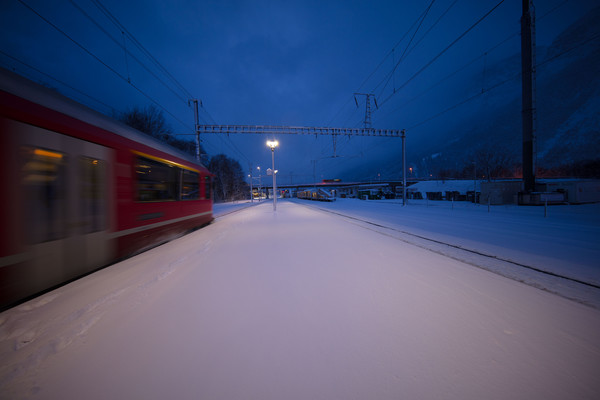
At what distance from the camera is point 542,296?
288 centimetres

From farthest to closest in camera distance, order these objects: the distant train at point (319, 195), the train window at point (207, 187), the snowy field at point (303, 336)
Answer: the distant train at point (319, 195) → the train window at point (207, 187) → the snowy field at point (303, 336)

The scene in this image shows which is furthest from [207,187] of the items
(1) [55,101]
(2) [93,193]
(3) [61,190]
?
(3) [61,190]

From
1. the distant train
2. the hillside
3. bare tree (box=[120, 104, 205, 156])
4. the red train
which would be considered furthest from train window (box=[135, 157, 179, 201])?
the hillside

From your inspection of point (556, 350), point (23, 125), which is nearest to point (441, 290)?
point (556, 350)

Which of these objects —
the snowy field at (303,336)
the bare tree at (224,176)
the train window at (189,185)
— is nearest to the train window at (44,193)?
the snowy field at (303,336)

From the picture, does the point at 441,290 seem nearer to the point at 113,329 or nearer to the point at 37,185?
the point at 113,329

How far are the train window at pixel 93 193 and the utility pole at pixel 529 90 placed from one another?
86.7ft

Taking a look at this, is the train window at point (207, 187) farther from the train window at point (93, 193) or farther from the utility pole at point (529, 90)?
the utility pole at point (529, 90)

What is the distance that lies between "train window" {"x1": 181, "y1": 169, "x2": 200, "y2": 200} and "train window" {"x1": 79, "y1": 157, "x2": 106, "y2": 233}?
3402mm

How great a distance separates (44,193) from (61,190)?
0.24 metres

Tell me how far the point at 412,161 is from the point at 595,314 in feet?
619

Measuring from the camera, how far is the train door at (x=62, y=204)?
9.91ft

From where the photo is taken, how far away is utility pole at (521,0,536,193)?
16453 mm

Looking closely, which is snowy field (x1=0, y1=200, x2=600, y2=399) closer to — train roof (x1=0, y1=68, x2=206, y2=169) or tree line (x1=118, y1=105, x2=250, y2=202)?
train roof (x1=0, y1=68, x2=206, y2=169)
